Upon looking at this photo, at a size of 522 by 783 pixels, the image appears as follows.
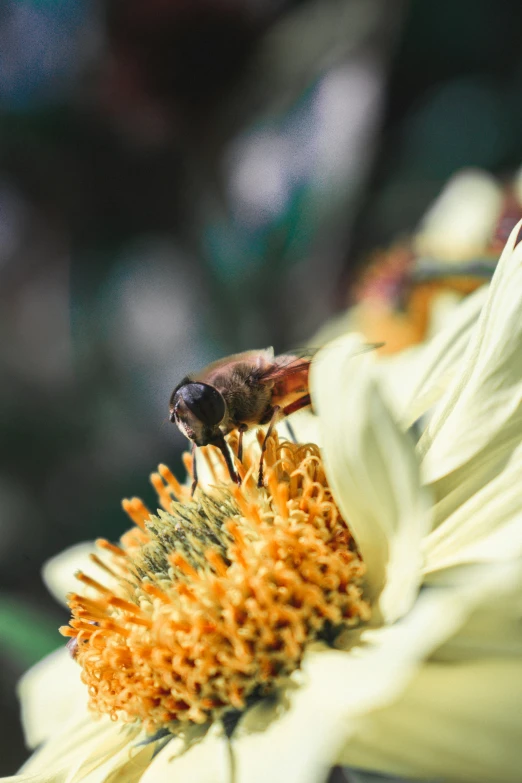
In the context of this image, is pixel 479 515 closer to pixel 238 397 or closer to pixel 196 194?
pixel 238 397

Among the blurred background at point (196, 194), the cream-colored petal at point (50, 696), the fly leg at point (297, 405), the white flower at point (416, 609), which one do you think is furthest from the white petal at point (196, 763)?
the blurred background at point (196, 194)

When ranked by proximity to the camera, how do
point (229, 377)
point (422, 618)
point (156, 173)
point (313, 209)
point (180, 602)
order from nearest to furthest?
point (422, 618) < point (180, 602) < point (229, 377) < point (313, 209) < point (156, 173)

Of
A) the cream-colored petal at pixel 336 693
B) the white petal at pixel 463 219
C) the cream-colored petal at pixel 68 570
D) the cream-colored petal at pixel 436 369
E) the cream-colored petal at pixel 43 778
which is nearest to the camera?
the cream-colored petal at pixel 336 693

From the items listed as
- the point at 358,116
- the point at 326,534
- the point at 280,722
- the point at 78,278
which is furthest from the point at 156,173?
the point at 280,722

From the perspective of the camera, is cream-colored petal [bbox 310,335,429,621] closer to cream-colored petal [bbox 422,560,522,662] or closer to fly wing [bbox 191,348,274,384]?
cream-colored petal [bbox 422,560,522,662]

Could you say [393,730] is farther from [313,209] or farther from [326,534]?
[313,209]

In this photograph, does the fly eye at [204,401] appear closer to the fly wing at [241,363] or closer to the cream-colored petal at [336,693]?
the fly wing at [241,363]

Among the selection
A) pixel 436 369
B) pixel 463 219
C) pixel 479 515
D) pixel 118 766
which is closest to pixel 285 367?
pixel 436 369
